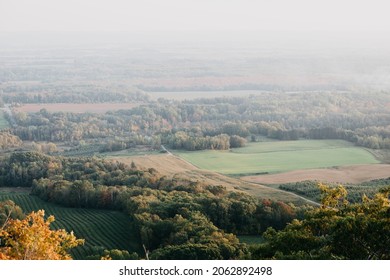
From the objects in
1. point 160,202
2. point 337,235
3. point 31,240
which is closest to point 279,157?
point 160,202

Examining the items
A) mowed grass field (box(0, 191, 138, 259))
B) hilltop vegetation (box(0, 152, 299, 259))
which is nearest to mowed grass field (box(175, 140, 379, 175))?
hilltop vegetation (box(0, 152, 299, 259))

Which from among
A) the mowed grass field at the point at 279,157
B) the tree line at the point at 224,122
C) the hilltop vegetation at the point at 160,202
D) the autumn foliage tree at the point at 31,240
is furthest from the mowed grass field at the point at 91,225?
the tree line at the point at 224,122

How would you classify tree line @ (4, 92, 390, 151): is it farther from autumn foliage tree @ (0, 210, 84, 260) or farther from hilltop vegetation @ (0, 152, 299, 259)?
autumn foliage tree @ (0, 210, 84, 260)

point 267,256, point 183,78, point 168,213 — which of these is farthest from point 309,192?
point 183,78

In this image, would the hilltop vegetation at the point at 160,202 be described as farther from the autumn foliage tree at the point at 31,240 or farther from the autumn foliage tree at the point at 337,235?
the autumn foliage tree at the point at 31,240

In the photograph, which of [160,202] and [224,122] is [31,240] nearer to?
[160,202]
